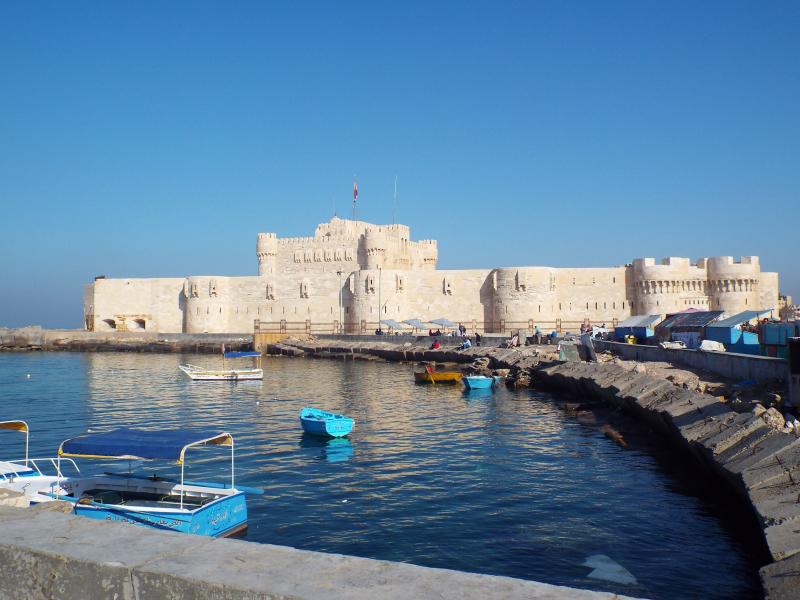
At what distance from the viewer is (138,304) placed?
201 feet

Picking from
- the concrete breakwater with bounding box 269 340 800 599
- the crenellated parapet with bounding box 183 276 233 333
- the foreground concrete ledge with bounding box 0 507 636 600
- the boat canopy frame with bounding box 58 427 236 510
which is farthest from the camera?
the crenellated parapet with bounding box 183 276 233 333

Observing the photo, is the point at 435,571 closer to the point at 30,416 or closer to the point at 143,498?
the point at 143,498

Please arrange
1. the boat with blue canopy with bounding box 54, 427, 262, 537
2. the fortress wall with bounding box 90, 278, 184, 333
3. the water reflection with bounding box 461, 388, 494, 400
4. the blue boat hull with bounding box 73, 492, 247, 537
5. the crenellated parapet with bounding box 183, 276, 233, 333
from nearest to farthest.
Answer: the blue boat hull with bounding box 73, 492, 247, 537 < the boat with blue canopy with bounding box 54, 427, 262, 537 < the water reflection with bounding box 461, 388, 494, 400 < the crenellated parapet with bounding box 183, 276, 233, 333 < the fortress wall with bounding box 90, 278, 184, 333

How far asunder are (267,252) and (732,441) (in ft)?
165

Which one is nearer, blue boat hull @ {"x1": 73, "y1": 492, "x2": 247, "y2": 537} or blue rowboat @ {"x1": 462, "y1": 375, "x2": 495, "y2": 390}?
blue boat hull @ {"x1": 73, "y1": 492, "x2": 247, "y2": 537}

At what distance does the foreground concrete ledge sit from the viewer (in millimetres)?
2510

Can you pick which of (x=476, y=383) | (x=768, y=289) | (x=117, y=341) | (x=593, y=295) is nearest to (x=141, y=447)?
(x=476, y=383)

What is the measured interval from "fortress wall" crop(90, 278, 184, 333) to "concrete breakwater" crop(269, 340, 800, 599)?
4292cm

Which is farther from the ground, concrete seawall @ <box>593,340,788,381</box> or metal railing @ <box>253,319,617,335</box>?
metal railing @ <box>253,319,617,335</box>

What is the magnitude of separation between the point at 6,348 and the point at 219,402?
150 ft

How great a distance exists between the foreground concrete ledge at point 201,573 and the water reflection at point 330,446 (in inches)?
468

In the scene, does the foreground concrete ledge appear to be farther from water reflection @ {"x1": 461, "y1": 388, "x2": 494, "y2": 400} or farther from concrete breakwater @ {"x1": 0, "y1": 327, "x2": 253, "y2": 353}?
concrete breakwater @ {"x1": 0, "y1": 327, "x2": 253, "y2": 353}

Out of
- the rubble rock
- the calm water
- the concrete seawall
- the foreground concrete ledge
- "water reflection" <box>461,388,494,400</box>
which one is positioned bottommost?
the calm water

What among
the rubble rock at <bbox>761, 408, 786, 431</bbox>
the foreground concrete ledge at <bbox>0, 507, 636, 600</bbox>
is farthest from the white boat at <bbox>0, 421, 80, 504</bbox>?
the rubble rock at <bbox>761, 408, 786, 431</bbox>
